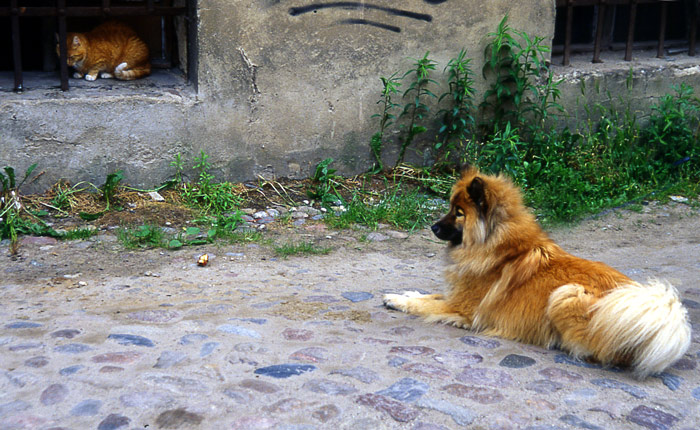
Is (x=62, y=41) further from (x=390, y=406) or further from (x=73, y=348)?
(x=390, y=406)

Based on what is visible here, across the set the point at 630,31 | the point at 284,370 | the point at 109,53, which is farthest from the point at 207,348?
the point at 630,31

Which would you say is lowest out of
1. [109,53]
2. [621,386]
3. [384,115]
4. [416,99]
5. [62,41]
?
[621,386]

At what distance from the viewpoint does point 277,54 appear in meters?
6.25

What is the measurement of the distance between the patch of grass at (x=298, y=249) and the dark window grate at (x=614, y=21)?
11.6ft

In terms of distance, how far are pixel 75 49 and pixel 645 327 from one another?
5157mm

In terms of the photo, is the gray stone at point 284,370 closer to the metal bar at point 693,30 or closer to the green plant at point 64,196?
the green plant at point 64,196

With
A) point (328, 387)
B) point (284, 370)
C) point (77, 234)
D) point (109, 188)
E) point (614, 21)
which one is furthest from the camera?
point (614, 21)

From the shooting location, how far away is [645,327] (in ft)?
11.1

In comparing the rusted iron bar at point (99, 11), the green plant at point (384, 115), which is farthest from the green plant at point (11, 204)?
the green plant at point (384, 115)

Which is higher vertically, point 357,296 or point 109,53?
point 109,53

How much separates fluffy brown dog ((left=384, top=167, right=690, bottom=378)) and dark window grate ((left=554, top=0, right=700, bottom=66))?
151 inches

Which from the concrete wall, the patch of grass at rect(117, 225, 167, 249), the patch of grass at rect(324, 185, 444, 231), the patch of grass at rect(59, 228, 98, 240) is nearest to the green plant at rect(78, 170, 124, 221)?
the concrete wall

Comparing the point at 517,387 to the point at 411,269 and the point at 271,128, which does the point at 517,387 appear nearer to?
the point at 411,269

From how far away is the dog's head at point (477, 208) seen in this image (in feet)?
13.4
